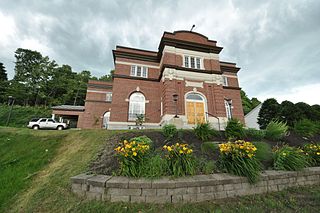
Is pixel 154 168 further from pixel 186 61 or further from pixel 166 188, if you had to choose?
pixel 186 61

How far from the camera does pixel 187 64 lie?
1462cm

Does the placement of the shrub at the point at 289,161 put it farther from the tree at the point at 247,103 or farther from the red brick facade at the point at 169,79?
the tree at the point at 247,103

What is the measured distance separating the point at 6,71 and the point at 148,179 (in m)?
57.2

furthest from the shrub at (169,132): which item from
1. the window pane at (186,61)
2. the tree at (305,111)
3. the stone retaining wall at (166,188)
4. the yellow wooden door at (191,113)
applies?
the tree at (305,111)

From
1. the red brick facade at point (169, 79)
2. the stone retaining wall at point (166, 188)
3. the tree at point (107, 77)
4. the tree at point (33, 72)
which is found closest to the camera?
the stone retaining wall at point (166, 188)

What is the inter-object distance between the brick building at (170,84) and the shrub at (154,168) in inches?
342

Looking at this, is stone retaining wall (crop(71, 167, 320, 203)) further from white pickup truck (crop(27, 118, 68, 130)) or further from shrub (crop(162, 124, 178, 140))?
white pickup truck (crop(27, 118, 68, 130))

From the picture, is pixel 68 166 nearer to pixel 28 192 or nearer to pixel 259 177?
pixel 28 192

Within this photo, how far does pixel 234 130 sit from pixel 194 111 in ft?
22.2

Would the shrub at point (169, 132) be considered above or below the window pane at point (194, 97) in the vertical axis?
below

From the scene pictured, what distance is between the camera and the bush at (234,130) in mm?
6688

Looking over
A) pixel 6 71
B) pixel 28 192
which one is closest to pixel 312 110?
pixel 28 192

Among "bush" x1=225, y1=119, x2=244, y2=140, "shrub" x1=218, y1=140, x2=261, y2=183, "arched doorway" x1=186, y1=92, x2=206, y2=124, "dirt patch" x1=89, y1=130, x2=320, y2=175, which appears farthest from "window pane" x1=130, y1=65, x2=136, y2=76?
"shrub" x1=218, y1=140, x2=261, y2=183

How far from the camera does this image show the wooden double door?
13312 millimetres
